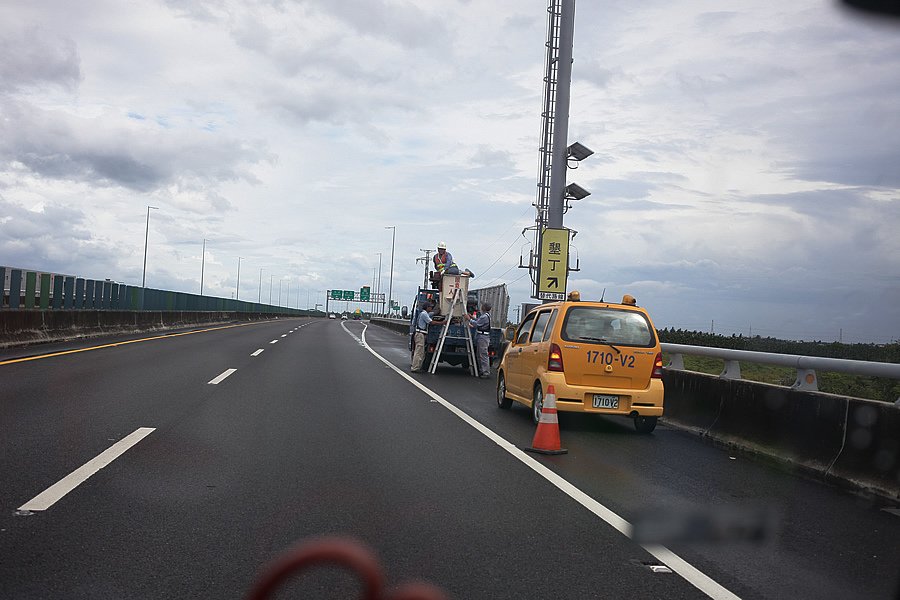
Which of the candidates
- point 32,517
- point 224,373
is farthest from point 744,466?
point 224,373

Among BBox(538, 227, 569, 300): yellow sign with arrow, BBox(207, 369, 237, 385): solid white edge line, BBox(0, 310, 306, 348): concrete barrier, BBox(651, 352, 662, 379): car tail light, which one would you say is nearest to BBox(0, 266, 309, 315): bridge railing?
BBox(0, 310, 306, 348): concrete barrier

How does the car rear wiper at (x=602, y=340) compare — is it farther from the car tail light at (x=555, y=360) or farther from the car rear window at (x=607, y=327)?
the car tail light at (x=555, y=360)

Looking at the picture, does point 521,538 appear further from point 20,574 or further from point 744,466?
point 744,466

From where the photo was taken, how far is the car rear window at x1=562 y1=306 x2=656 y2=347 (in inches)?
424

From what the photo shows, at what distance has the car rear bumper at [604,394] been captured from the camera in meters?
10.4

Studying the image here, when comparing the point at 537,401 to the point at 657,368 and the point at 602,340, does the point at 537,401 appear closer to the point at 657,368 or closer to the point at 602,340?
the point at 602,340

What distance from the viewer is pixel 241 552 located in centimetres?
494

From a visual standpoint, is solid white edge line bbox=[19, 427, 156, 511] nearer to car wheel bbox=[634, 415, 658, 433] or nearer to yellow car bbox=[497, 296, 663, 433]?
yellow car bbox=[497, 296, 663, 433]

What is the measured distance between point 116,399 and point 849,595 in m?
9.54

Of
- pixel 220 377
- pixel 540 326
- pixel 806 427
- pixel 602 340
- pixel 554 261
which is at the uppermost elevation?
pixel 554 261

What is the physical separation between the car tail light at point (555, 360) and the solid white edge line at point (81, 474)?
15.9ft

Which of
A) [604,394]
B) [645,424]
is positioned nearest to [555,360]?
[604,394]

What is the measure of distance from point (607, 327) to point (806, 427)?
301cm

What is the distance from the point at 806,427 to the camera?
8477 mm
